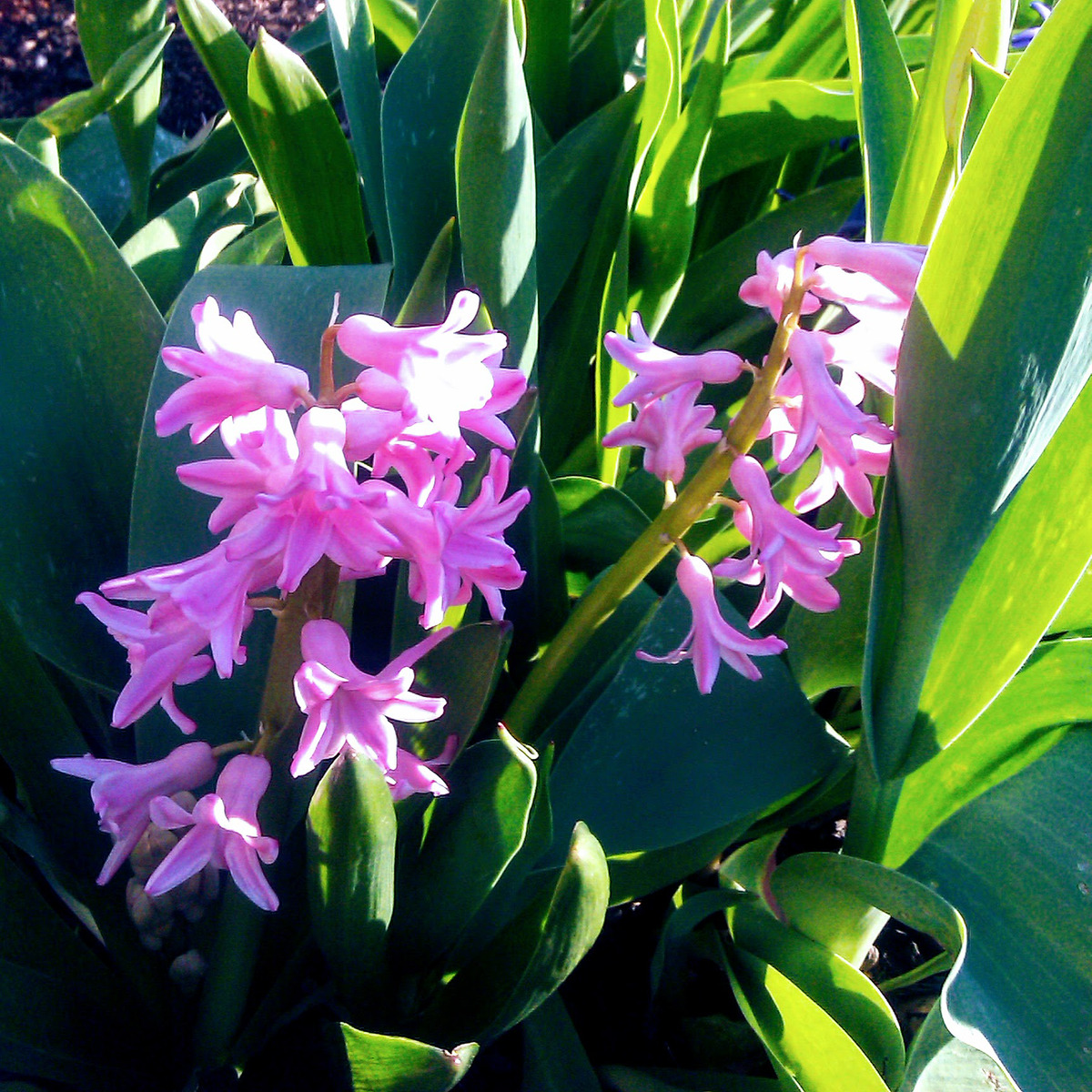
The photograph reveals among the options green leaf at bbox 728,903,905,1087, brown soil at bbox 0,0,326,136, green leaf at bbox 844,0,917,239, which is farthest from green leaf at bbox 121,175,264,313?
brown soil at bbox 0,0,326,136

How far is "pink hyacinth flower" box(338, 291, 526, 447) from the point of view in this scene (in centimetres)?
45

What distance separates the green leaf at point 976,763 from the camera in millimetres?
721

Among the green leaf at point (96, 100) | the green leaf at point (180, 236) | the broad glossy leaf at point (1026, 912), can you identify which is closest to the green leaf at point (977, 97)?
the broad glossy leaf at point (1026, 912)

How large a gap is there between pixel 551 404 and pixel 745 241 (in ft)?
1.02

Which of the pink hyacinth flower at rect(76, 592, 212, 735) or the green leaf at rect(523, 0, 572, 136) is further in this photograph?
the green leaf at rect(523, 0, 572, 136)

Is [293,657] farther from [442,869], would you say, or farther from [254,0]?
[254,0]

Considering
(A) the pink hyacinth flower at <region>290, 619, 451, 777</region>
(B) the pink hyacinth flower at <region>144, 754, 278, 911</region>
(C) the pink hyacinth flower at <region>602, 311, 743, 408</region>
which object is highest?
(C) the pink hyacinth flower at <region>602, 311, 743, 408</region>

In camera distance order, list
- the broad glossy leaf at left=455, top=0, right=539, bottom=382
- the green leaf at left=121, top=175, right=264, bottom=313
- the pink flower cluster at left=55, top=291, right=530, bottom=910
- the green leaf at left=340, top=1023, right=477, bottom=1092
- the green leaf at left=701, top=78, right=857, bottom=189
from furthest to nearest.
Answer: the green leaf at left=701, top=78, right=857, bottom=189 < the green leaf at left=121, top=175, right=264, bottom=313 < the broad glossy leaf at left=455, top=0, right=539, bottom=382 < the green leaf at left=340, top=1023, right=477, bottom=1092 < the pink flower cluster at left=55, top=291, right=530, bottom=910

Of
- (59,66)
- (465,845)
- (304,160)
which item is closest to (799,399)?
(465,845)

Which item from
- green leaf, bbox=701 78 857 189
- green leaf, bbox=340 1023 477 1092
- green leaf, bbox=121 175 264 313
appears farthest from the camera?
green leaf, bbox=701 78 857 189

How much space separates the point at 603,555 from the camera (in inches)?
36.8

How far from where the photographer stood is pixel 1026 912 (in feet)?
2.32

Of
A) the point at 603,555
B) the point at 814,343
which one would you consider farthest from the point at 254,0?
the point at 814,343

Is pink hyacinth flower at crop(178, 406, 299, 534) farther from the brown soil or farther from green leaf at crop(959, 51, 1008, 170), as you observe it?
the brown soil
